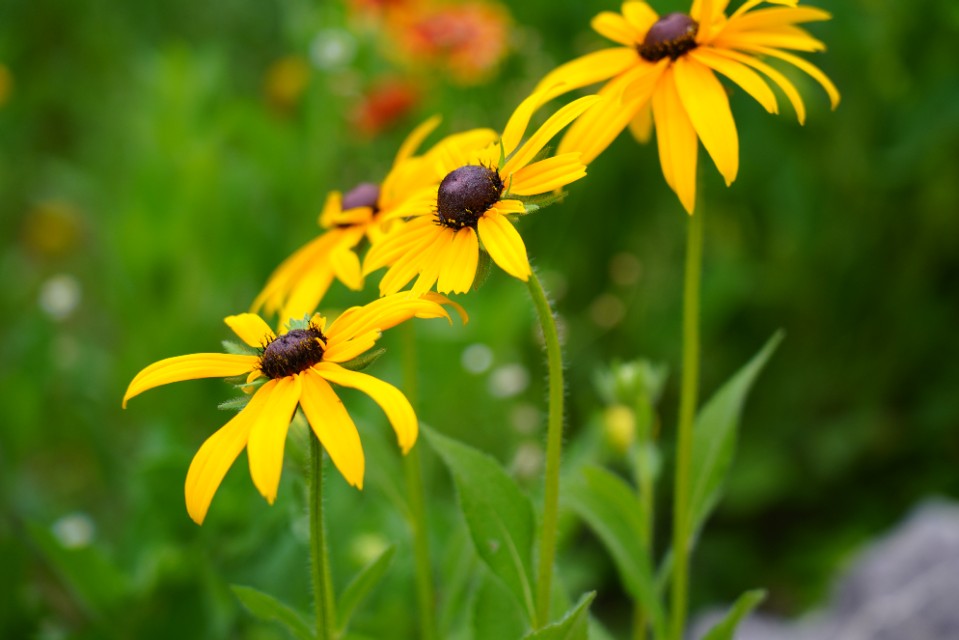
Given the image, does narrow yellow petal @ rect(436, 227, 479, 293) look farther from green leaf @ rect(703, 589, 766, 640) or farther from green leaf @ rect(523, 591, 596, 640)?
green leaf @ rect(703, 589, 766, 640)

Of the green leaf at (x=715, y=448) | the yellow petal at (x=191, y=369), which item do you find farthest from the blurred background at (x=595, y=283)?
the yellow petal at (x=191, y=369)

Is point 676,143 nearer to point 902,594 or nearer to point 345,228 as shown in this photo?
point 345,228

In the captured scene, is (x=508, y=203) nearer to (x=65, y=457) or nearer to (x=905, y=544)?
(x=905, y=544)

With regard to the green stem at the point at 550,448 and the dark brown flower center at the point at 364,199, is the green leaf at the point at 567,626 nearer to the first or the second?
the green stem at the point at 550,448

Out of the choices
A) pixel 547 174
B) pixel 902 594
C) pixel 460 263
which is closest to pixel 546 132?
pixel 547 174

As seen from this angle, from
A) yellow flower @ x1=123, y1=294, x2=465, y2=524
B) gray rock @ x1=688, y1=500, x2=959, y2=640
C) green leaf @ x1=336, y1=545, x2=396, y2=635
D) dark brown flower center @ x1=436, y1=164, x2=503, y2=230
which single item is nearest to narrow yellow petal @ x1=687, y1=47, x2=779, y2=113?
dark brown flower center @ x1=436, y1=164, x2=503, y2=230
